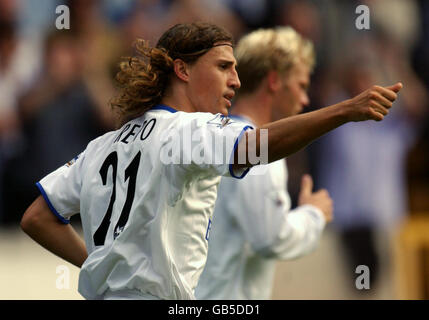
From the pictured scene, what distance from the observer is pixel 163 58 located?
13.9 feet

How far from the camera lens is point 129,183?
13.1 ft

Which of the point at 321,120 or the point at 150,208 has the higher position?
the point at 321,120

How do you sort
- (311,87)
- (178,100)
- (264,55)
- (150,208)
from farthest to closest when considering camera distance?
(311,87), (264,55), (178,100), (150,208)

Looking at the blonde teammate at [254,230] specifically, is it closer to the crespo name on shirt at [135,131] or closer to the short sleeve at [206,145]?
the crespo name on shirt at [135,131]

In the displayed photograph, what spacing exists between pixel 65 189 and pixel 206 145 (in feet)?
3.38

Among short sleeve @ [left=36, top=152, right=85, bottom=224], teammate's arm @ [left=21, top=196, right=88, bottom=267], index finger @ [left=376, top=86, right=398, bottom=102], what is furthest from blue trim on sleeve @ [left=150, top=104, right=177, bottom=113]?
index finger @ [left=376, top=86, right=398, bottom=102]

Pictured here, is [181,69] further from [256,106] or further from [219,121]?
[256,106]

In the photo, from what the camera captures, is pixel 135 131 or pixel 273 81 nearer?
pixel 135 131

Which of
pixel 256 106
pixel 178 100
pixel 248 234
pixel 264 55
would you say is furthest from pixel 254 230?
pixel 178 100

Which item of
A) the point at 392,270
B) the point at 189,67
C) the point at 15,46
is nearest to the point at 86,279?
the point at 189,67

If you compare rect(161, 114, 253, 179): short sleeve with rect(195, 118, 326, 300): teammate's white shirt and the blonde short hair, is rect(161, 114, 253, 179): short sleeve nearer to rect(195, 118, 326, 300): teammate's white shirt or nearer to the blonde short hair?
rect(195, 118, 326, 300): teammate's white shirt

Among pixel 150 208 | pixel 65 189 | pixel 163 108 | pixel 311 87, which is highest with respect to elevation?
pixel 311 87

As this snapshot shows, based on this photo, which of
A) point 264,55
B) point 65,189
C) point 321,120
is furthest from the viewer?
point 264,55

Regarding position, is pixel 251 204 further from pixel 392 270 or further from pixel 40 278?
pixel 392 270
